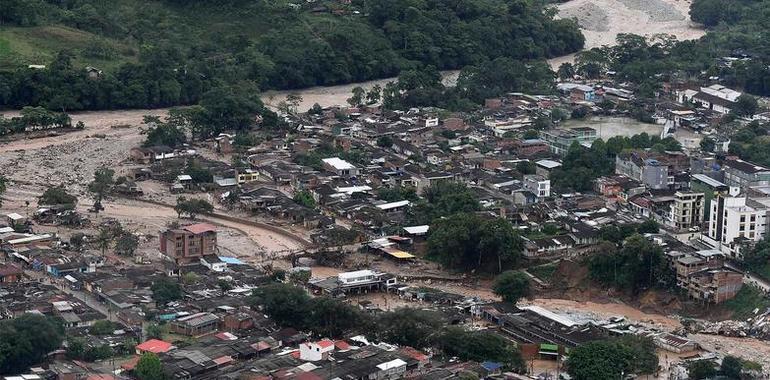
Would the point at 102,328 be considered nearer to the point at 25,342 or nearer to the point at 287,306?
the point at 25,342

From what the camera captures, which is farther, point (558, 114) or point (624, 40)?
point (624, 40)

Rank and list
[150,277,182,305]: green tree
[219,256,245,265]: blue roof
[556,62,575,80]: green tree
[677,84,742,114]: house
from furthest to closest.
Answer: [556,62,575,80]: green tree → [677,84,742,114]: house → [219,256,245,265]: blue roof → [150,277,182,305]: green tree

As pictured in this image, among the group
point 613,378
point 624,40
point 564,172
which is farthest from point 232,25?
point 613,378

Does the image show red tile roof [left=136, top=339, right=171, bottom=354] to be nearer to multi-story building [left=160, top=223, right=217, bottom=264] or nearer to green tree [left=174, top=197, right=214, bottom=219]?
multi-story building [left=160, top=223, right=217, bottom=264]

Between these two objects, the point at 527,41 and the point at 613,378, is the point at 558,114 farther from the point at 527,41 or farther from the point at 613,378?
the point at 613,378

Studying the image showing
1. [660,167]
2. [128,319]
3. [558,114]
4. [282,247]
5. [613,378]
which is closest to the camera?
[613,378]

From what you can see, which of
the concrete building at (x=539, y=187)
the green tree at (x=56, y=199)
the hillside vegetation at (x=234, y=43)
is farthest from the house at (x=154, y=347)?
the hillside vegetation at (x=234, y=43)

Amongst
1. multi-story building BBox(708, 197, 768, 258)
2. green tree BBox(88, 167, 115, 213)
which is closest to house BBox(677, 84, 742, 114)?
multi-story building BBox(708, 197, 768, 258)
